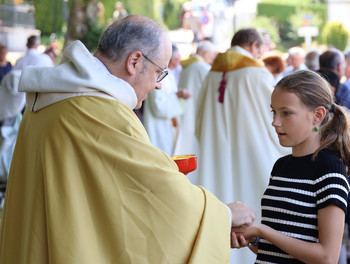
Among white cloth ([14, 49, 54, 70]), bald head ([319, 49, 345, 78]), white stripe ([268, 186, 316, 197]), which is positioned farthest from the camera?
white cloth ([14, 49, 54, 70])

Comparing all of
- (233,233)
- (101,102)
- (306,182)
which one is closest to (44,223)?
(101,102)

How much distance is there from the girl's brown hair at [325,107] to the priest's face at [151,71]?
61 cm

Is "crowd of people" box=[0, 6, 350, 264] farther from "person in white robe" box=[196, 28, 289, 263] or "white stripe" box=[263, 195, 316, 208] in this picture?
"person in white robe" box=[196, 28, 289, 263]

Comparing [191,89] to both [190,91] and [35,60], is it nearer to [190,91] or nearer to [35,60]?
[190,91]

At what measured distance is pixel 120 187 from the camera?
7.34 ft

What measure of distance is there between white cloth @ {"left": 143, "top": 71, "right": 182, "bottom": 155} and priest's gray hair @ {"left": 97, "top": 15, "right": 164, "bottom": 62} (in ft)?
14.9

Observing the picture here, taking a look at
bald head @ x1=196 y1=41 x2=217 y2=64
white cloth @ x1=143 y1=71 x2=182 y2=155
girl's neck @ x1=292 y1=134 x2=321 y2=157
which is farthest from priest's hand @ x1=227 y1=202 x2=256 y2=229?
bald head @ x1=196 y1=41 x2=217 y2=64

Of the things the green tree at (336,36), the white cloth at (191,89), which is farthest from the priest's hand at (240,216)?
the green tree at (336,36)

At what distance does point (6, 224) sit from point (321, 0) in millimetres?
62656

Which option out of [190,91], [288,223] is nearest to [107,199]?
[288,223]

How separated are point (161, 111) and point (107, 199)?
5.00 m

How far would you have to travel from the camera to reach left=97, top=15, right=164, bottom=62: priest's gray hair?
243 cm

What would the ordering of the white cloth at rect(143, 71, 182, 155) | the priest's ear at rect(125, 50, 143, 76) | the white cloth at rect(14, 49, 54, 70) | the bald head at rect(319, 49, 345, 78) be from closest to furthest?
the priest's ear at rect(125, 50, 143, 76)
the bald head at rect(319, 49, 345, 78)
the white cloth at rect(143, 71, 182, 155)
the white cloth at rect(14, 49, 54, 70)

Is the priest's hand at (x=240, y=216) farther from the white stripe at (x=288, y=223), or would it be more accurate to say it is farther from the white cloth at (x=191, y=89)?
the white cloth at (x=191, y=89)
